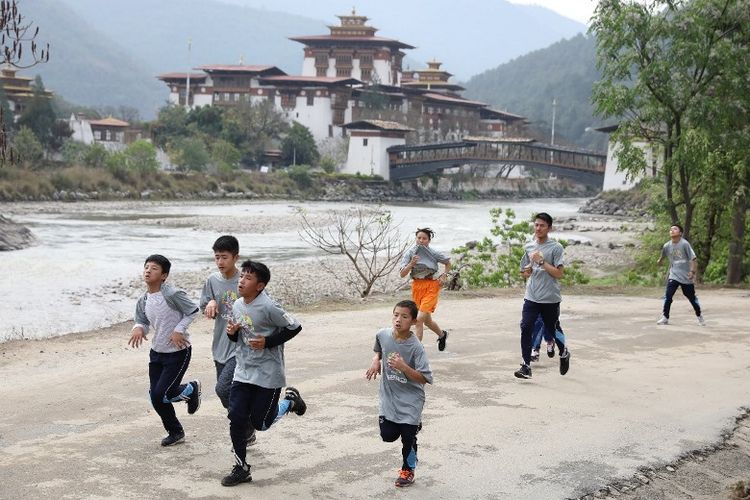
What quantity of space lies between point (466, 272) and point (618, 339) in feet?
25.1

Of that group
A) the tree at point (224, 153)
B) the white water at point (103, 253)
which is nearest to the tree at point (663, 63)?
the white water at point (103, 253)

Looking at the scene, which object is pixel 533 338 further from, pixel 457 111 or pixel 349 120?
pixel 457 111

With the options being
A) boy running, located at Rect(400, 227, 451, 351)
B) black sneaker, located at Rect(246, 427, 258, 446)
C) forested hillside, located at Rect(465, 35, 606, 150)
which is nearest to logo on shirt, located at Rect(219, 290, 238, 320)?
black sneaker, located at Rect(246, 427, 258, 446)

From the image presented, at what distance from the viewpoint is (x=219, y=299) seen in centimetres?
626

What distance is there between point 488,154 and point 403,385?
72.8 meters

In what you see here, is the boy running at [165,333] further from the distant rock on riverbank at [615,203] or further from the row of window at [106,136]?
the row of window at [106,136]

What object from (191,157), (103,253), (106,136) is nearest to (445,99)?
(191,157)

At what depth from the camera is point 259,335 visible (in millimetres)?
5641

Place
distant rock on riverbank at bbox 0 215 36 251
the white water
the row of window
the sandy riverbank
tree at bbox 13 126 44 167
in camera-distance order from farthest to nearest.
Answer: the row of window → tree at bbox 13 126 44 167 → distant rock on riverbank at bbox 0 215 36 251 → the white water → the sandy riverbank

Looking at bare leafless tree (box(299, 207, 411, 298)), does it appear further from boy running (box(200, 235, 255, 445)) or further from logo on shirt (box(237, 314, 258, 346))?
logo on shirt (box(237, 314, 258, 346))

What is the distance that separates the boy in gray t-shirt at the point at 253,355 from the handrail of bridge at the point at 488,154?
70.7 metres

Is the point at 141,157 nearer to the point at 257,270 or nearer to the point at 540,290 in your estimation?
the point at 540,290

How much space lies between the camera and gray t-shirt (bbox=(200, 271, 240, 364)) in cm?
616

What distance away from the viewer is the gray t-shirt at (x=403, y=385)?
5598mm
